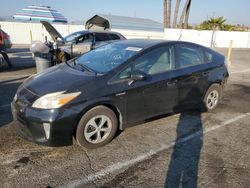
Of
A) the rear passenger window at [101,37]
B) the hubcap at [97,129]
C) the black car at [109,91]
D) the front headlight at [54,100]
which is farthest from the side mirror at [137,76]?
the rear passenger window at [101,37]

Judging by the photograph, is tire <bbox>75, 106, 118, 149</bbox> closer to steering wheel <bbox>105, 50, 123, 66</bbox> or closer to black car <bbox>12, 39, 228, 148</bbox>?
black car <bbox>12, 39, 228, 148</bbox>

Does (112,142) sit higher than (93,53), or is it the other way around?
(93,53)

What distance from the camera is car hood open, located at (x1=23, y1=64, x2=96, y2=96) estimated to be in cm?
338

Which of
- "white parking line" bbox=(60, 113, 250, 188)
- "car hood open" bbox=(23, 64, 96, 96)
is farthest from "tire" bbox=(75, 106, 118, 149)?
"white parking line" bbox=(60, 113, 250, 188)

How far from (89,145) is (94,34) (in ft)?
26.5

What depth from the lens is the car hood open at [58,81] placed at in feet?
11.1

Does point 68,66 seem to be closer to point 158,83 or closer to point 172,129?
point 158,83

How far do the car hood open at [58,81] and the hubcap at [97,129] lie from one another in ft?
1.81

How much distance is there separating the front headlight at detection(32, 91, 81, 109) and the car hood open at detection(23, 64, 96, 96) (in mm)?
85

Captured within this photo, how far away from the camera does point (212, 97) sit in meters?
5.27

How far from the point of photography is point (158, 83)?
4047mm

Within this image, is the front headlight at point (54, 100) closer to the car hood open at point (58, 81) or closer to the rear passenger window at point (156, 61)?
the car hood open at point (58, 81)

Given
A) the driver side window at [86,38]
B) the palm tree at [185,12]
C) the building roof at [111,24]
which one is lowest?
the driver side window at [86,38]

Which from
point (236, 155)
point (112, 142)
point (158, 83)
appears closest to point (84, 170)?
point (112, 142)
